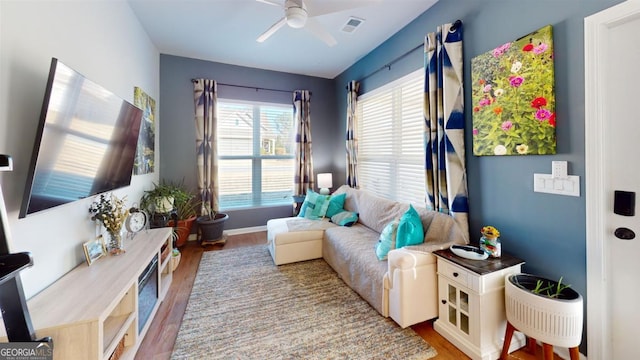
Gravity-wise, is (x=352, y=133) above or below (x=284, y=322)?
above

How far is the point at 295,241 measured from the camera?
2969 mm

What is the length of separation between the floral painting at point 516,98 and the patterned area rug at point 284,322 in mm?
1573

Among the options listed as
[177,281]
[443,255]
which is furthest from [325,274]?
[177,281]

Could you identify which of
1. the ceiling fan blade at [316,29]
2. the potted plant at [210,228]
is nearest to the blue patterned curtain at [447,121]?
the ceiling fan blade at [316,29]

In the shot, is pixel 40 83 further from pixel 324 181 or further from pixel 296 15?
pixel 324 181

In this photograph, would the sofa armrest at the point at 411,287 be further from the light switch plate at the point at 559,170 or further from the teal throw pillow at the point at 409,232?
the light switch plate at the point at 559,170

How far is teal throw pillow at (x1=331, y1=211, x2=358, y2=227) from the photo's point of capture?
3204 millimetres

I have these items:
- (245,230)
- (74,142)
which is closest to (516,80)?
(74,142)

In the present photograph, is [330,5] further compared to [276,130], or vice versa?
[276,130]

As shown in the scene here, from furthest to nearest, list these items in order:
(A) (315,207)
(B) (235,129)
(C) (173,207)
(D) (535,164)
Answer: (B) (235,129) → (A) (315,207) → (C) (173,207) → (D) (535,164)

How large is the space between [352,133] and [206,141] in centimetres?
235

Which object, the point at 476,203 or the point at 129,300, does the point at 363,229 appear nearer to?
the point at 476,203

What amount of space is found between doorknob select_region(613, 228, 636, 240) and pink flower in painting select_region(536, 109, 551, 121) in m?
0.75

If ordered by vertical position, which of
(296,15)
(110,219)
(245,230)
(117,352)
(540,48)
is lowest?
(117,352)
